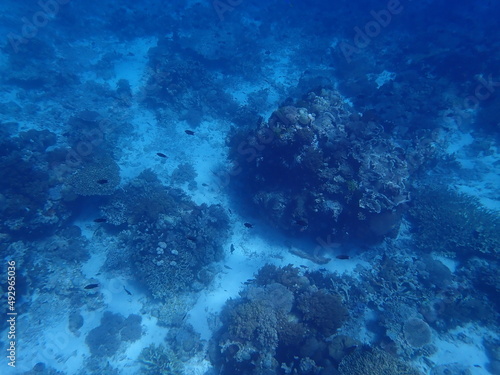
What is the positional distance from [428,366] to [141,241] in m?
11.2

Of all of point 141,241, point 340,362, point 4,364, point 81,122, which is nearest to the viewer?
point 340,362

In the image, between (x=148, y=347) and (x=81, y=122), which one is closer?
→ (x=148, y=347)

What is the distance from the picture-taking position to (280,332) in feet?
26.3

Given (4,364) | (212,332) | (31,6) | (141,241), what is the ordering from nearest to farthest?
(4,364) → (212,332) → (141,241) → (31,6)

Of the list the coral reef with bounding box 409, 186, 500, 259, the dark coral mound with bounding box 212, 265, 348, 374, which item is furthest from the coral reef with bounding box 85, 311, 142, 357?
the coral reef with bounding box 409, 186, 500, 259

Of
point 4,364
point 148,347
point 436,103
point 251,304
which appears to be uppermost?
point 436,103

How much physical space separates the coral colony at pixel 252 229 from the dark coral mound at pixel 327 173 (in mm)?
74

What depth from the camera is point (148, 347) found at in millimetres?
9219

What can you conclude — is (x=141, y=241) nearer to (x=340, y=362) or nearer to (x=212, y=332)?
(x=212, y=332)

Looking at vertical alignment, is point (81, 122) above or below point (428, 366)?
below

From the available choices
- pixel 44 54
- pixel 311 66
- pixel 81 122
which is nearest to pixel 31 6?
pixel 44 54
